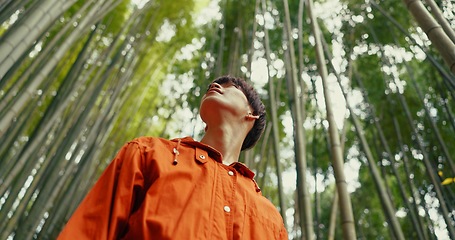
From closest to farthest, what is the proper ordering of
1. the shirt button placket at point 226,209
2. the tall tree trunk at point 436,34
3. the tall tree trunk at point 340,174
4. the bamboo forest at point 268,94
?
1. the shirt button placket at point 226,209
2. the tall tree trunk at point 436,34
3. the tall tree trunk at point 340,174
4. the bamboo forest at point 268,94

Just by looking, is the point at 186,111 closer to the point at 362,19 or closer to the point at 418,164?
the point at 362,19

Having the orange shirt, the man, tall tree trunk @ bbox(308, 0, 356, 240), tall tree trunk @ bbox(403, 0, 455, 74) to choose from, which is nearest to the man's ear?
the man

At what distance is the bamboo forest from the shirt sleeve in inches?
27.8

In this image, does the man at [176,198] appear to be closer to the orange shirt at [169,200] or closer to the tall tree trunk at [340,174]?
the orange shirt at [169,200]

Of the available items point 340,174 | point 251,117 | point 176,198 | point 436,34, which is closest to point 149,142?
point 176,198

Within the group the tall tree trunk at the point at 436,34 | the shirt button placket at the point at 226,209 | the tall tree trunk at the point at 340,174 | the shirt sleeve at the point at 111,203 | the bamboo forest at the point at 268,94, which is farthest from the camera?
the bamboo forest at the point at 268,94

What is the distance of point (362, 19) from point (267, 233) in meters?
3.65

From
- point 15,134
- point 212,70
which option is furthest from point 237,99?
point 212,70

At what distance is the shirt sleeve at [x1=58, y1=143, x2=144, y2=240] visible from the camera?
0.99 metres

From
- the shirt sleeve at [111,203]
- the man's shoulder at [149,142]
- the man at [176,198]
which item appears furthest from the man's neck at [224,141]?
the shirt sleeve at [111,203]

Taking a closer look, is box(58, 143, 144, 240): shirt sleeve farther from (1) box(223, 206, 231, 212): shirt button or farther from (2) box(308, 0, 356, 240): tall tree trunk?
(2) box(308, 0, 356, 240): tall tree trunk

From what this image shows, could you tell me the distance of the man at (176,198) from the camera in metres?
1.01

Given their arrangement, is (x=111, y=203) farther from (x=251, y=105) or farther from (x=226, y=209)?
(x=251, y=105)

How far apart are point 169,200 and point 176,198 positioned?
0.06 ft
